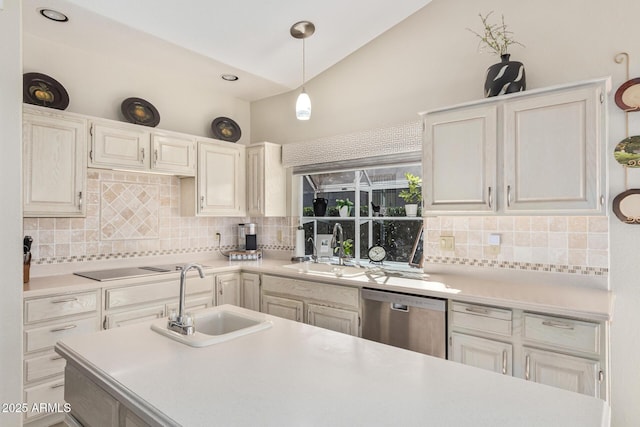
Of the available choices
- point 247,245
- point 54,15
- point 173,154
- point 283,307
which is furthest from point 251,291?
point 54,15

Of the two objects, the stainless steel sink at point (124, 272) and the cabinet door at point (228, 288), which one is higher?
the stainless steel sink at point (124, 272)

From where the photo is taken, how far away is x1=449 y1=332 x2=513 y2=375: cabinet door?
2.07 meters

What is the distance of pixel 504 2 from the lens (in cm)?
270

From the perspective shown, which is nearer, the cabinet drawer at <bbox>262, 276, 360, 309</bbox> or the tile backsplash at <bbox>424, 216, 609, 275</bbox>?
the tile backsplash at <bbox>424, 216, 609, 275</bbox>

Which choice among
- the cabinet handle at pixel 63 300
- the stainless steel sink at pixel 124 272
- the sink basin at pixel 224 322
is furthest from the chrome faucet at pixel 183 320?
the cabinet handle at pixel 63 300

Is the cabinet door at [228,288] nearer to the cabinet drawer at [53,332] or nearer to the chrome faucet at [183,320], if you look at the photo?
the cabinet drawer at [53,332]

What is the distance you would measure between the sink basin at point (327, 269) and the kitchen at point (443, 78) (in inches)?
33.2

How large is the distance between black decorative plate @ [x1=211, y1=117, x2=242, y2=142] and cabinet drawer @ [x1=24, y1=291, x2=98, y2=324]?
2032 millimetres

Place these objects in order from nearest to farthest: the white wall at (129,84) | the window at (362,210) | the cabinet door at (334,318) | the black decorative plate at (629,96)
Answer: the black decorative plate at (629,96)
the cabinet door at (334,318)
the white wall at (129,84)
the window at (362,210)

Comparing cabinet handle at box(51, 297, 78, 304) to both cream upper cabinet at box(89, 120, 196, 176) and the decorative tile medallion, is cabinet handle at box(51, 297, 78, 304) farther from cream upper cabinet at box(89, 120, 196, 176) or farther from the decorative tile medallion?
cream upper cabinet at box(89, 120, 196, 176)

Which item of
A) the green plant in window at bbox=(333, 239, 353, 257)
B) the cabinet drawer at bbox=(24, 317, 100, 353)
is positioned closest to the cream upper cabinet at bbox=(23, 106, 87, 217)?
the cabinet drawer at bbox=(24, 317, 100, 353)

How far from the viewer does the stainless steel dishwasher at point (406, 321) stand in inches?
91.2

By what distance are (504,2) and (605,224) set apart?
67.6 inches

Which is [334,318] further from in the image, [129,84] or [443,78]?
[129,84]
